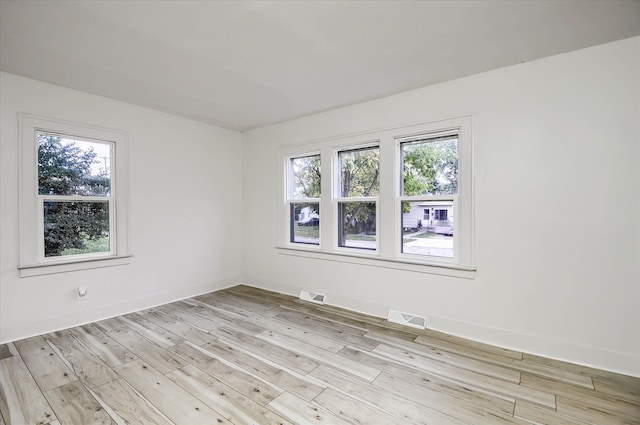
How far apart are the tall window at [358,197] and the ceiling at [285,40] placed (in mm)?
839

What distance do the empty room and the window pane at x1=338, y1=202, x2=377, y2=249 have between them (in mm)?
27

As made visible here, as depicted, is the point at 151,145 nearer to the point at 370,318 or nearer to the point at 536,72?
the point at 370,318

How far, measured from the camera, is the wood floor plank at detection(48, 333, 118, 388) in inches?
88.7

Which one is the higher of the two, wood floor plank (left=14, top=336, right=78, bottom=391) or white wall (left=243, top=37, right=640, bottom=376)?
white wall (left=243, top=37, right=640, bottom=376)

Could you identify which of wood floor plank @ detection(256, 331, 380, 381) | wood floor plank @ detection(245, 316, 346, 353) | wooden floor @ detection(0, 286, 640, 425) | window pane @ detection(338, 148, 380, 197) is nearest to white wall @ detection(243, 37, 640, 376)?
wooden floor @ detection(0, 286, 640, 425)

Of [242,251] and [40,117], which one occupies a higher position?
[40,117]

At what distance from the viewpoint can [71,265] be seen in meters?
3.21

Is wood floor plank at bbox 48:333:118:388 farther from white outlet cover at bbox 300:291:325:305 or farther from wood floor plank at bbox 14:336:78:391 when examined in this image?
white outlet cover at bbox 300:291:325:305

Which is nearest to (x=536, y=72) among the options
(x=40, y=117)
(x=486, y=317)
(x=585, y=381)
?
(x=486, y=317)

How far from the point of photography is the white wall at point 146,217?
2.85 m

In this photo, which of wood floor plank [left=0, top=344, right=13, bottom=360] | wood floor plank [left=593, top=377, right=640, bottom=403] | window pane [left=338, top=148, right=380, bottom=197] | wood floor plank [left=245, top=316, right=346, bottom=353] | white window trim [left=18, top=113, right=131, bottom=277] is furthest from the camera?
window pane [left=338, top=148, right=380, bottom=197]

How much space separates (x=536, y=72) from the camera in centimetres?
258

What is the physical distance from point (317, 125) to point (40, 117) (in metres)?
2.97

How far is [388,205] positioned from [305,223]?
138 centimetres
